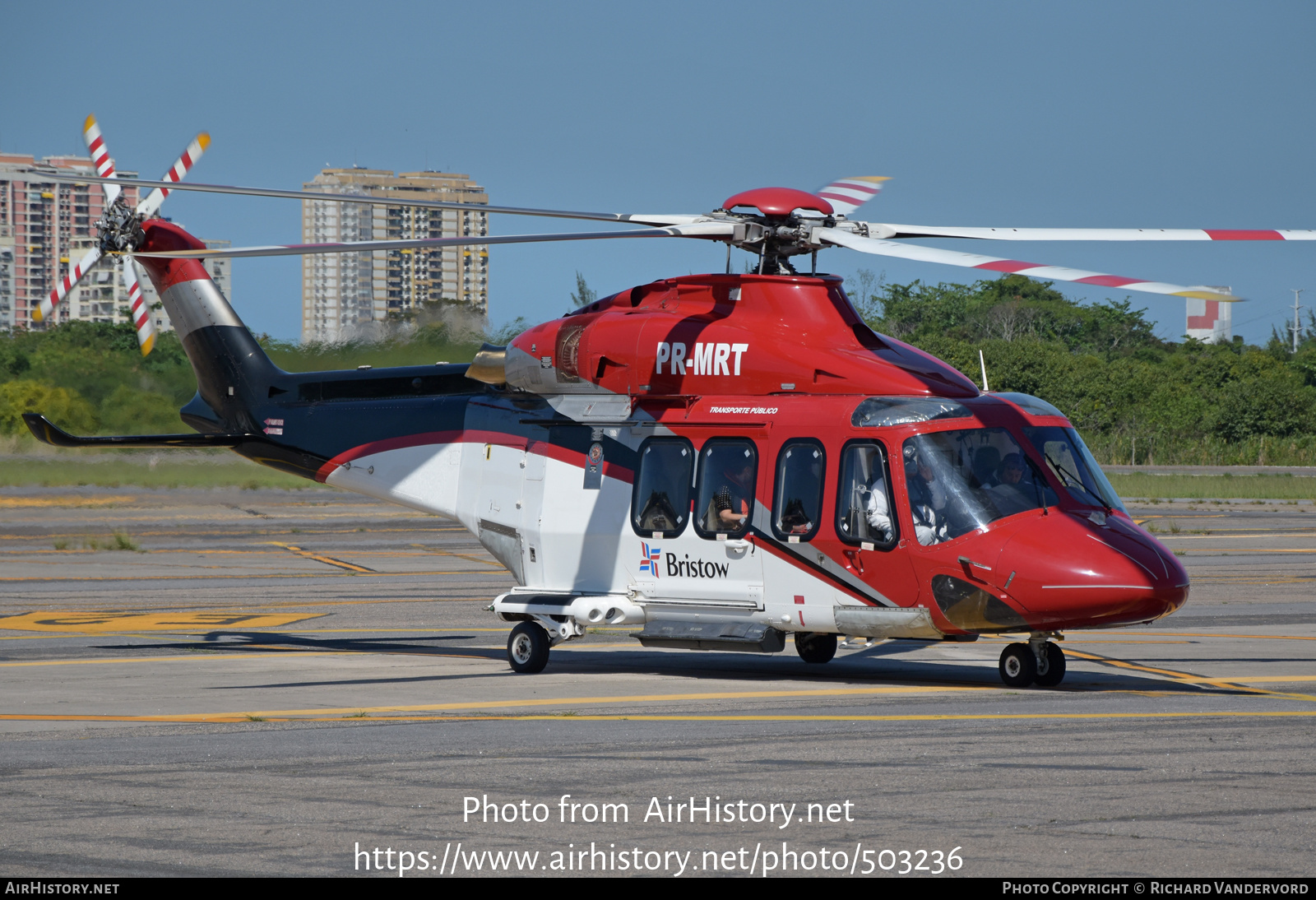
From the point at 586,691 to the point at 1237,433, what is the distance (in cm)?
5879

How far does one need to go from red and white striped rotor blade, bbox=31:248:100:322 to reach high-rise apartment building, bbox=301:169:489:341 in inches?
106

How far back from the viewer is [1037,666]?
42.9ft

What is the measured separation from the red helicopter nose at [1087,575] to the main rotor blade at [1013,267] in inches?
91.1

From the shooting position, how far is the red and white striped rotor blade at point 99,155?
16703 millimetres

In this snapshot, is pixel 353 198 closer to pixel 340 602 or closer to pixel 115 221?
pixel 115 221

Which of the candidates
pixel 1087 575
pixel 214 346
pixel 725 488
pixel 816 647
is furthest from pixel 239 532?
pixel 1087 575

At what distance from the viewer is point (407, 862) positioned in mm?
6809

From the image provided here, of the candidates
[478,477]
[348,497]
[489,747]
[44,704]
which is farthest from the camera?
[348,497]

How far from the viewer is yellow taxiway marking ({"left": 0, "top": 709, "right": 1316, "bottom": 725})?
11.4 meters

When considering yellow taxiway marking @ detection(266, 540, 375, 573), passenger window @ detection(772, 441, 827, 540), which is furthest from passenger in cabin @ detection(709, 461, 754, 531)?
yellow taxiway marking @ detection(266, 540, 375, 573)

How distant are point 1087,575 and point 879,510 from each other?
6.43 feet

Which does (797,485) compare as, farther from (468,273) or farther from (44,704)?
(468,273)

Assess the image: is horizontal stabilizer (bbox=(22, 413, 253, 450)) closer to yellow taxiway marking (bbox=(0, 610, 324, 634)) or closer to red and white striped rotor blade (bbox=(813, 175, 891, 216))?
yellow taxiway marking (bbox=(0, 610, 324, 634))

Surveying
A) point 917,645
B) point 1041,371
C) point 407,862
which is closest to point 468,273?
point 1041,371
